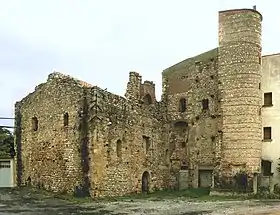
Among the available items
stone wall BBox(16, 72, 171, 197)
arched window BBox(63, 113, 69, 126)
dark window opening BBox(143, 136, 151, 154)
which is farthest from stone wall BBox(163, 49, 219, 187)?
arched window BBox(63, 113, 69, 126)

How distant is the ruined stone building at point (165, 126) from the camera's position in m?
31.9

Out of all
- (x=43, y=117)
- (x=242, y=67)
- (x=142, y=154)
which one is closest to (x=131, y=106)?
(x=142, y=154)

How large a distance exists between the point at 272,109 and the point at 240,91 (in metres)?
3.46

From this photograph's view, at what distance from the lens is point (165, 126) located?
131ft

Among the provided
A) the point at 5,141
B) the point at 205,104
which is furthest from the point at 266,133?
the point at 5,141

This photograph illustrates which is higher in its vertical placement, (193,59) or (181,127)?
(193,59)

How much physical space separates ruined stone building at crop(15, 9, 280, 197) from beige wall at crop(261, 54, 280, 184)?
0.07 m

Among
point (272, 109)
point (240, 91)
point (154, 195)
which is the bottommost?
point (154, 195)

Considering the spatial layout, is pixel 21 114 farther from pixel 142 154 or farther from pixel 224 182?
pixel 224 182

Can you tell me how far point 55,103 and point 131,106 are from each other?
5.34 metres

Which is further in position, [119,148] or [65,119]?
[119,148]

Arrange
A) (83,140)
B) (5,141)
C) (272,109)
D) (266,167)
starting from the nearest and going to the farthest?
1. (83,140)
2. (266,167)
3. (272,109)
4. (5,141)

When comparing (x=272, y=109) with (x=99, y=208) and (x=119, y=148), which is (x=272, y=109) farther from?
(x=99, y=208)

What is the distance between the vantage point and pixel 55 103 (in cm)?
3316
